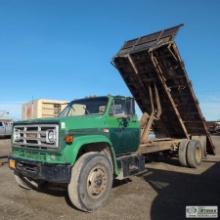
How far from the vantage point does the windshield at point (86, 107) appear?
7.45 meters

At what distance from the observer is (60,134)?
5.92 meters

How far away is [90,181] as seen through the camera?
20.3 ft

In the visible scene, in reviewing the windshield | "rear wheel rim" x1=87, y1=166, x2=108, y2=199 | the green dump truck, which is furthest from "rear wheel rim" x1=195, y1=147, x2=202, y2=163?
"rear wheel rim" x1=87, y1=166, x2=108, y2=199

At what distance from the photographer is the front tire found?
5.90 meters

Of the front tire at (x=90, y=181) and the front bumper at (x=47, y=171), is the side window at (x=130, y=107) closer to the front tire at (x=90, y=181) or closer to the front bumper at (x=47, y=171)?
the front tire at (x=90, y=181)

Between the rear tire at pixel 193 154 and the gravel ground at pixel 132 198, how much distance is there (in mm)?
1364

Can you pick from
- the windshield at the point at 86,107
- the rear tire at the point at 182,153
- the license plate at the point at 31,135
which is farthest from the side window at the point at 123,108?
the rear tire at the point at 182,153

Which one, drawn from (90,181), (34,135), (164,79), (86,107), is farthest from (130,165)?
(164,79)

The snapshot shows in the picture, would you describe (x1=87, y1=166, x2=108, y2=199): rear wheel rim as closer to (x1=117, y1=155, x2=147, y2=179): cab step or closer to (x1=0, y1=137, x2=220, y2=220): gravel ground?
(x1=0, y1=137, x2=220, y2=220): gravel ground

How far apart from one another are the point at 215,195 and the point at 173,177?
2216mm

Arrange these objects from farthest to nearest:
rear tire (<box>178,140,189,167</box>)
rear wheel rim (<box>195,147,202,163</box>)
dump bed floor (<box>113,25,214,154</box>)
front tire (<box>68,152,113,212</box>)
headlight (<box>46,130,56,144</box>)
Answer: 1. rear wheel rim (<box>195,147,202,163</box>)
2. rear tire (<box>178,140,189,167</box>)
3. dump bed floor (<box>113,25,214,154</box>)
4. headlight (<box>46,130,56,144</box>)
5. front tire (<box>68,152,113,212</box>)

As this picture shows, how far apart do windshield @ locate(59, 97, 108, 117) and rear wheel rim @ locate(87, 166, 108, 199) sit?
142 centimetres

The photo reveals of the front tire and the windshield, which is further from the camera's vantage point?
the windshield

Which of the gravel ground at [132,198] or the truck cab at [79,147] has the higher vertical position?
the truck cab at [79,147]
